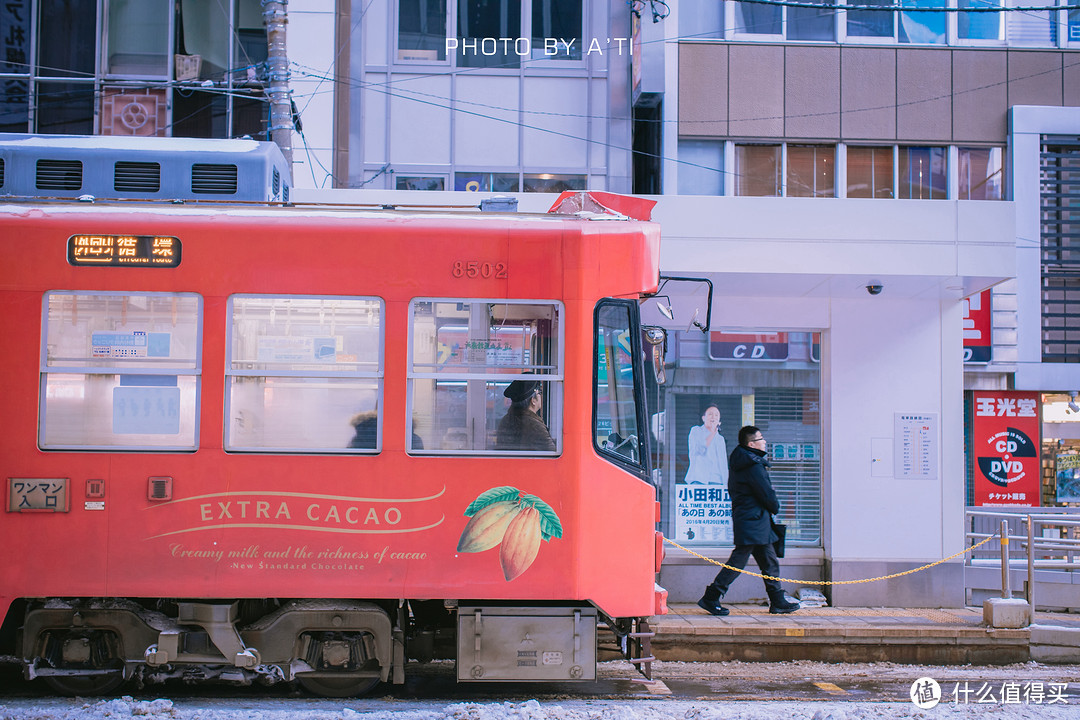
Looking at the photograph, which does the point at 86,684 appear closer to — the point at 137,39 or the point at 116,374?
the point at 116,374

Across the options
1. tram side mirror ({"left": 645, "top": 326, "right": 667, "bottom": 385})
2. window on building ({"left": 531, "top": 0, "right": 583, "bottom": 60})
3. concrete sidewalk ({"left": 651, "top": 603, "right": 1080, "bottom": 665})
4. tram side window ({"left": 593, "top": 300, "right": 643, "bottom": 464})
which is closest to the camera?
tram side window ({"left": 593, "top": 300, "right": 643, "bottom": 464})

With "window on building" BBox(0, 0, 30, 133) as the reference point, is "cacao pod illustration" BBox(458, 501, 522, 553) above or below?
below

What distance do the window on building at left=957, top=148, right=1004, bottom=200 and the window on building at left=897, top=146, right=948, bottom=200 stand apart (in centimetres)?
31

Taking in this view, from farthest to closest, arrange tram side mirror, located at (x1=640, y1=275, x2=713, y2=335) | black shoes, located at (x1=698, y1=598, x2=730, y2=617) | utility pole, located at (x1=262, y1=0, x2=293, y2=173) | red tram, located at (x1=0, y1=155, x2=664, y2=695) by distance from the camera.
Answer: utility pole, located at (x1=262, y1=0, x2=293, y2=173) → black shoes, located at (x1=698, y1=598, x2=730, y2=617) → tram side mirror, located at (x1=640, y1=275, x2=713, y2=335) → red tram, located at (x1=0, y1=155, x2=664, y2=695)

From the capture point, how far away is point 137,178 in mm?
7051

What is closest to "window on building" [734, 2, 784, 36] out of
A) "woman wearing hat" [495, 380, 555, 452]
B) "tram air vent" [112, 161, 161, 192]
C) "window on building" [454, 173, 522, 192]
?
"window on building" [454, 173, 522, 192]

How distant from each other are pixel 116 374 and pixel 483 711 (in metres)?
3.16

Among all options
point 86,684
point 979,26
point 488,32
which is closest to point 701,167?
point 488,32

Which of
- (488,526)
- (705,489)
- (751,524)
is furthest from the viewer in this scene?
(705,489)

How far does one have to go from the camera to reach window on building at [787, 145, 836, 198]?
1477cm

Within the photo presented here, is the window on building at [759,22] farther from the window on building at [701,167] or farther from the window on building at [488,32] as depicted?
the window on building at [488,32]

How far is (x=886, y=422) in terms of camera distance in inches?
403

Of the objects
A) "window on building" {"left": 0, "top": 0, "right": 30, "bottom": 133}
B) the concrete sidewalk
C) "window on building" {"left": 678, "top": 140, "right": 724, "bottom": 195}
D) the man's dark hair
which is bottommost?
the concrete sidewalk

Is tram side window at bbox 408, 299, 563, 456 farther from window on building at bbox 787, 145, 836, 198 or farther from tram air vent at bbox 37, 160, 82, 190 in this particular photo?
window on building at bbox 787, 145, 836, 198
